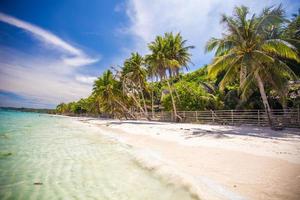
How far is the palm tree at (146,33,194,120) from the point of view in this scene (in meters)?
24.0

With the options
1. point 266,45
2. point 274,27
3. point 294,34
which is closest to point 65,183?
point 266,45

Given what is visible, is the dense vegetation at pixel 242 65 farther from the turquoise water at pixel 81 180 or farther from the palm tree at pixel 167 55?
the turquoise water at pixel 81 180

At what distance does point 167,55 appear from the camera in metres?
24.0

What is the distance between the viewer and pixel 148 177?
4.54 m

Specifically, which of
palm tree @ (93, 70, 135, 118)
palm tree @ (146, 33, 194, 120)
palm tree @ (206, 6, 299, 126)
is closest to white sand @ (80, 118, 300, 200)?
palm tree @ (206, 6, 299, 126)

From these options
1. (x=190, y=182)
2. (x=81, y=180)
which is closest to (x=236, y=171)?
(x=190, y=182)

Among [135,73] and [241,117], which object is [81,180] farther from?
[135,73]

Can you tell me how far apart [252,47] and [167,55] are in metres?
11.7

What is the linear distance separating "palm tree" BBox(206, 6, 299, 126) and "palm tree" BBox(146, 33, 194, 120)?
31.1 feet

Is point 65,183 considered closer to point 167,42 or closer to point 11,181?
point 11,181

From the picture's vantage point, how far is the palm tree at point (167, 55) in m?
24.0

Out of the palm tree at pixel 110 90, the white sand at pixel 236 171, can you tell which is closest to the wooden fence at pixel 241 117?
the white sand at pixel 236 171

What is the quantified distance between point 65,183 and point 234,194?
350cm

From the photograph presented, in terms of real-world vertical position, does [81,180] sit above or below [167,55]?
below
